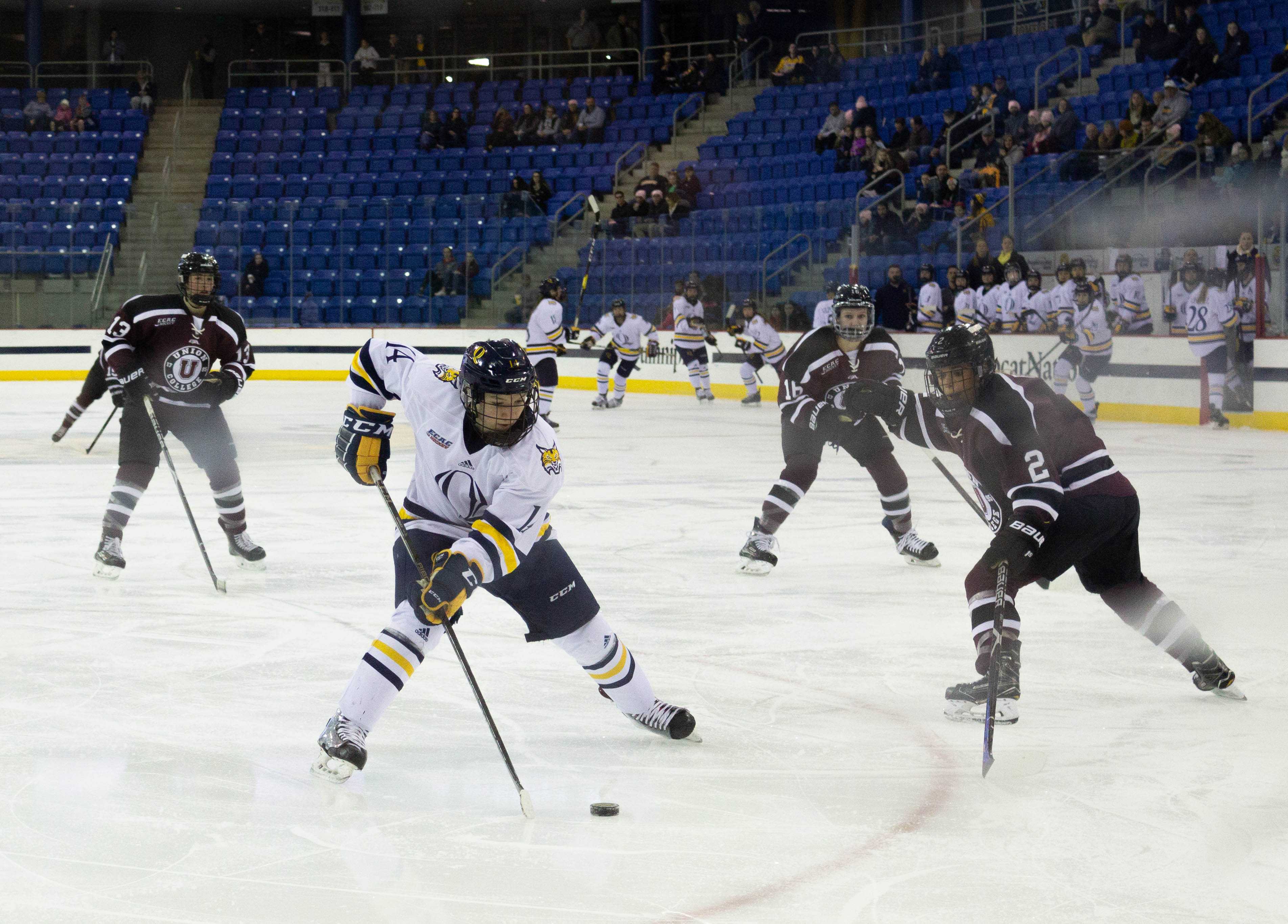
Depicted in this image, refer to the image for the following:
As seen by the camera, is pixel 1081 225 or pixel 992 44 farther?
pixel 992 44

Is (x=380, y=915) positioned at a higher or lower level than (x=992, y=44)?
lower

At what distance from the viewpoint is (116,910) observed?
256 centimetres

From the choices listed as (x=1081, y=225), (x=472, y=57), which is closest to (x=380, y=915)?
(x=1081, y=225)

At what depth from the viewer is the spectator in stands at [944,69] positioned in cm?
1891

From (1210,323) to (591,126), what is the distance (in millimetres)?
12561

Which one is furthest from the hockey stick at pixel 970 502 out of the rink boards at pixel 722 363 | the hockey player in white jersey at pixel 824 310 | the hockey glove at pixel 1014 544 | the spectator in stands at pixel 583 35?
the spectator in stands at pixel 583 35

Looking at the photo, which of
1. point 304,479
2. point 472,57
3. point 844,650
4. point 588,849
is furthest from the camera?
point 472,57

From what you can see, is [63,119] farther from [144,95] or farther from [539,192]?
[539,192]

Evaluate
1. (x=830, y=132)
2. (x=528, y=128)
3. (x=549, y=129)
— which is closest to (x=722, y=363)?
(x=830, y=132)

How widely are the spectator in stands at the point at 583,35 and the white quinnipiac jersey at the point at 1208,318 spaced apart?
1488 centimetres

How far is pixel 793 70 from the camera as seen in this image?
2134 cm

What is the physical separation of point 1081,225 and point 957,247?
1419mm

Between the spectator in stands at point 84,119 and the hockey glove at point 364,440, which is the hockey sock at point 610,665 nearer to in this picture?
the hockey glove at point 364,440

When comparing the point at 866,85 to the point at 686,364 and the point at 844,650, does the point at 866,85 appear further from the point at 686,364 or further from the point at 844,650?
the point at 844,650
